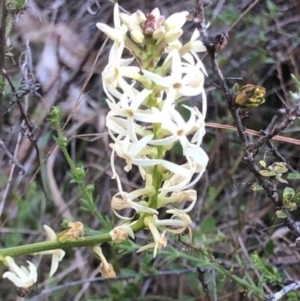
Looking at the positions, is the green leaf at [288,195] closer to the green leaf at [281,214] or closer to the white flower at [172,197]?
the green leaf at [281,214]

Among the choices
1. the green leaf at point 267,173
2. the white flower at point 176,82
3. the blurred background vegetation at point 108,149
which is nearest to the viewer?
the white flower at point 176,82

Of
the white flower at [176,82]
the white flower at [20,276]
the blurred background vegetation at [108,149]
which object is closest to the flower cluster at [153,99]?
the white flower at [176,82]

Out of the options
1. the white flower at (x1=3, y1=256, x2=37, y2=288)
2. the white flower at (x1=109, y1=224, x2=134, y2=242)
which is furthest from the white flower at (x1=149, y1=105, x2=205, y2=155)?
the white flower at (x1=3, y1=256, x2=37, y2=288)

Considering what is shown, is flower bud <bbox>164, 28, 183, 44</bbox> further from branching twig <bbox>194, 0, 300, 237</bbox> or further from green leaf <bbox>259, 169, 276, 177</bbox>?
green leaf <bbox>259, 169, 276, 177</bbox>

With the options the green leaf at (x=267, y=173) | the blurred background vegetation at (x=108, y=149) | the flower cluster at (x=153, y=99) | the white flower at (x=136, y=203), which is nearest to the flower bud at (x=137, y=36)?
the flower cluster at (x=153, y=99)

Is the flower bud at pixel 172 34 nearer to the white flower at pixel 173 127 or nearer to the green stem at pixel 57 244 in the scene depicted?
the white flower at pixel 173 127

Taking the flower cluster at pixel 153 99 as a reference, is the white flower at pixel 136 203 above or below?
below

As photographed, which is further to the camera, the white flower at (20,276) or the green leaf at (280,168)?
the green leaf at (280,168)

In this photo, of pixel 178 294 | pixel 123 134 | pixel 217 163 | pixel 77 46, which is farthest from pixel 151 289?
pixel 123 134

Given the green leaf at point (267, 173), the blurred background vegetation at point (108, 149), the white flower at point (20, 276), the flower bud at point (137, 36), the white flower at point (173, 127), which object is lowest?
the blurred background vegetation at point (108, 149)

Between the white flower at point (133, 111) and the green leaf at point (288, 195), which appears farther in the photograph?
the green leaf at point (288, 195)

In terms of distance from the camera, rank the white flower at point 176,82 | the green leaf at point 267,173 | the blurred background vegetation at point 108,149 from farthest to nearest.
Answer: the blurred background vegetation at point 108,149
the green leaf at point 267,173
the white flower at point 176,82
